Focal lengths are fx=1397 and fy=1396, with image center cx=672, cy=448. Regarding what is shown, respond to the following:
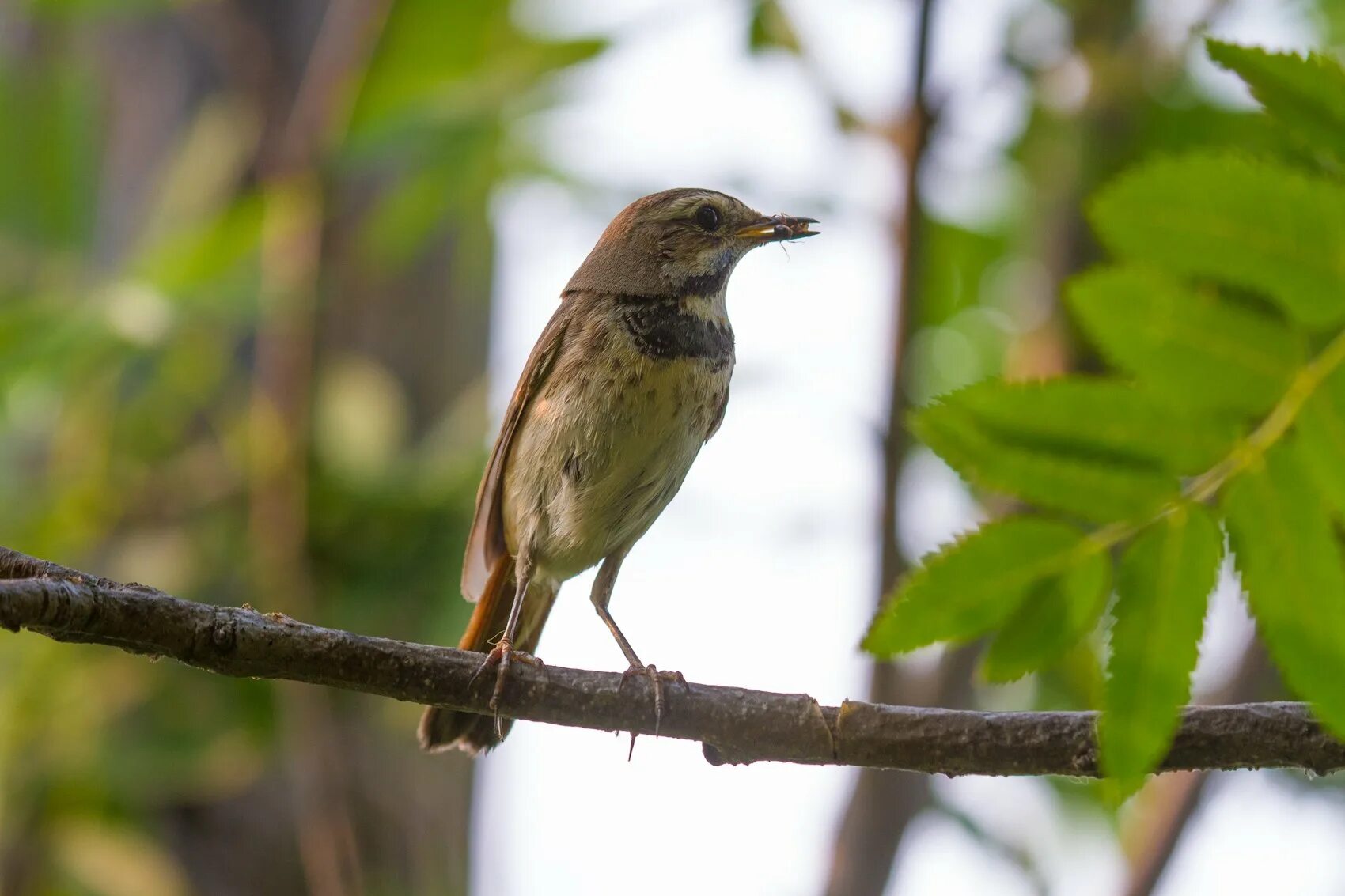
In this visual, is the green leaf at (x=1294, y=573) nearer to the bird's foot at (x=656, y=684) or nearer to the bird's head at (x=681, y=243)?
the bird's foot at (x=656, y=684)

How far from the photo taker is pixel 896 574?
4.21m

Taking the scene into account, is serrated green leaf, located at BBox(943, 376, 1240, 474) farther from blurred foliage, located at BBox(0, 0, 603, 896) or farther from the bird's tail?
blurred foliage, located at BBox(0, 0, 603, 896)

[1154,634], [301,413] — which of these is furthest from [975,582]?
[301,413]

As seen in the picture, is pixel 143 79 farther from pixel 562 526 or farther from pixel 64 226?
pixel 562 526

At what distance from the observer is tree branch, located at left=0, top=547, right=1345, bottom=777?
2418mm

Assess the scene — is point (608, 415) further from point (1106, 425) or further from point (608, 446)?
point (1106, 425)

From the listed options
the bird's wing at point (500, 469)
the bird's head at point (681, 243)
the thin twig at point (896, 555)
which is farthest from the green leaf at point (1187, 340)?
the bird's wing at point (500, 469)

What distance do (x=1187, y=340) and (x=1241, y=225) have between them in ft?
0.74

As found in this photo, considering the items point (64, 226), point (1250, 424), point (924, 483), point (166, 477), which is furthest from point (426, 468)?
point (1250, 424)

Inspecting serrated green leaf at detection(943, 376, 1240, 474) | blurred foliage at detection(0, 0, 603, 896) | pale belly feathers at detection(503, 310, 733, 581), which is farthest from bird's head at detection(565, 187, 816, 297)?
serrated green leaf at detection(943, 376, 1240, 474)

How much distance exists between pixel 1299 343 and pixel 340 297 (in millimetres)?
5224

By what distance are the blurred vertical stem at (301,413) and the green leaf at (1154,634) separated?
342cm

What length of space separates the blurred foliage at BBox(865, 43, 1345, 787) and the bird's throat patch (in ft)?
5.94

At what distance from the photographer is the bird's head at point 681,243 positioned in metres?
4.36
